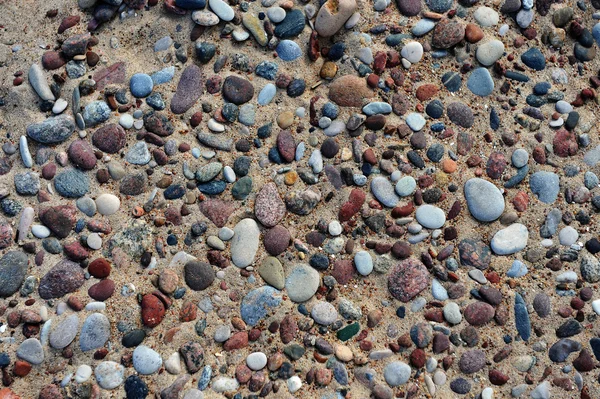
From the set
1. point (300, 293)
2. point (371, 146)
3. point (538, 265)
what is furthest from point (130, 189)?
point (538, 265)

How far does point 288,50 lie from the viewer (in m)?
2.34

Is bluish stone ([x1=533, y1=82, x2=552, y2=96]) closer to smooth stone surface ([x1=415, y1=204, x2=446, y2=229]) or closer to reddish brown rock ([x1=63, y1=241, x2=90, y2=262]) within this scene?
smooth stone surface ([x1=415, y1=204, x2=446, y2=229])

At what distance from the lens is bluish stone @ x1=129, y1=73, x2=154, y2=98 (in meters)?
2.28

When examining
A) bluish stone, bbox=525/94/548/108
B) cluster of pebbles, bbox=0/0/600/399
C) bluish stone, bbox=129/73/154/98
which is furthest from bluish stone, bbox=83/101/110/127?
bluish stone, bbox=525/94/548/108

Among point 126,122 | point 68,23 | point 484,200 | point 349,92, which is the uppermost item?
point 68,23

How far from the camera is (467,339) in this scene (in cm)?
213

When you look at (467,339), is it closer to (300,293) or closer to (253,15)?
(300,293)

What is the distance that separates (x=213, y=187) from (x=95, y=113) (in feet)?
1.77

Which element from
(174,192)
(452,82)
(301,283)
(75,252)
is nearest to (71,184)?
(75,252)

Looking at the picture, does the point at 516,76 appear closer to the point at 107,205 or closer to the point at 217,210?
the point at 217,210

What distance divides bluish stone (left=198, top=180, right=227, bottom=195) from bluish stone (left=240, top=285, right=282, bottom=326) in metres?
0.40

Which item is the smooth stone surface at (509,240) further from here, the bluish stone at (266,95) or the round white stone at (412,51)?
the bluish stone at (266,95)

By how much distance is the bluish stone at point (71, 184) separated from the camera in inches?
86.4

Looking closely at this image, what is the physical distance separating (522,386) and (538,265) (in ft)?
1.46
